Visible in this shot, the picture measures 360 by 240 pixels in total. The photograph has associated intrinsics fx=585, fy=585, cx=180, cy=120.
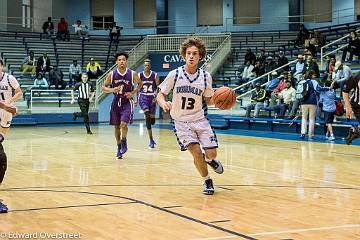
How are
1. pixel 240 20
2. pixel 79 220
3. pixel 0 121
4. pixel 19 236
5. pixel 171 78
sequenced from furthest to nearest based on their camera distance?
pixel 240 20, pixel 0 121, pixel 171 78, pixel 79 220, pixel 19 236

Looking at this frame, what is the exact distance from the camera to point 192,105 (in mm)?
7297

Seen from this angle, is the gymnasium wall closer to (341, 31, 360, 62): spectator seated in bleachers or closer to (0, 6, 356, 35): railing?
(0, 6, 356, 35): railing

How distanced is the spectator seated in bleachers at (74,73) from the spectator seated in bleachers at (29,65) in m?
1.79

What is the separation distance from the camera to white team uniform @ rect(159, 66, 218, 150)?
727 centimetres

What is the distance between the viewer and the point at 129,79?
37.4 ft

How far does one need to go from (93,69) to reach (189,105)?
22.3 m

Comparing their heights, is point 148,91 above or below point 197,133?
above

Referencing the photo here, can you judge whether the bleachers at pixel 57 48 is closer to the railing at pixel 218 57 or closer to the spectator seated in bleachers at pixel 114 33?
the spectator seated in bleachers at pixel 114 33

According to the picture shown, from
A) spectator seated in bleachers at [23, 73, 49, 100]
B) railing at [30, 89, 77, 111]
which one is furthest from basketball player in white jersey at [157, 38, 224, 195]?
spectator seated in bleachers at [23, 73, 49, 100]

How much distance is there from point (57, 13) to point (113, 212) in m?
32.2

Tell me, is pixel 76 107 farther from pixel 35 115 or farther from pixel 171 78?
pixel 171 78

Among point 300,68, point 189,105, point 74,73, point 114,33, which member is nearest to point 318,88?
point 300,68

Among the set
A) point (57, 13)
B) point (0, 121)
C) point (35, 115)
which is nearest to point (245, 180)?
point (0, 121)

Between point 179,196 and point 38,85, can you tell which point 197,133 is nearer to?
point 179,196
